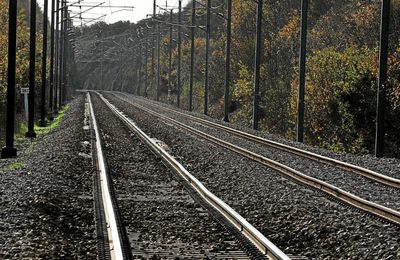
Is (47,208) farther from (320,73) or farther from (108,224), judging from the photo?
(320,73)

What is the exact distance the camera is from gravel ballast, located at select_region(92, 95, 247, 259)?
9.30 m

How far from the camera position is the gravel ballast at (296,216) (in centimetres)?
941

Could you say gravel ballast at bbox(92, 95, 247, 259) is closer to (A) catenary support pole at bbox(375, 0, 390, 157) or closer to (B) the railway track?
(B) the railway track

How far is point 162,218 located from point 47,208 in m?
1.87

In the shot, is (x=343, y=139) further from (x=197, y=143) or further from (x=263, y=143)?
(x=197, y=143)

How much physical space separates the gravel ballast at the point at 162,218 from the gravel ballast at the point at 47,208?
621 mm

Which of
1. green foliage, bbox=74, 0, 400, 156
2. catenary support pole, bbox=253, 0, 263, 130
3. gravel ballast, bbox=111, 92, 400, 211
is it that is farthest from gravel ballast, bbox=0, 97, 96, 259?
catenary support pole, bbox=253, 0, 263, 130

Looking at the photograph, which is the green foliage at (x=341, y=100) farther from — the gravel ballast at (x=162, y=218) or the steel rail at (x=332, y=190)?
the gravel ballast at (x=162, y=218)

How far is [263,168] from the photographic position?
726 inches

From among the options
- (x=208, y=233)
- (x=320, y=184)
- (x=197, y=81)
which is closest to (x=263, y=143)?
(x=320, y=184)

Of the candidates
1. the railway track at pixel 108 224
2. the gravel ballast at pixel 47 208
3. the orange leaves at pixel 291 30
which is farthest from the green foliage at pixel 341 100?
the railway track at pixel 108 224

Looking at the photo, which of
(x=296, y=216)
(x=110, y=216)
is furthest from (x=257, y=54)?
(x=110, y=216)

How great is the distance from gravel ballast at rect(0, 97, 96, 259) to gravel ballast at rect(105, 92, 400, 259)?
8.35 ft

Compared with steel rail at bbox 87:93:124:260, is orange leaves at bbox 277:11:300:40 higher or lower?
higher
